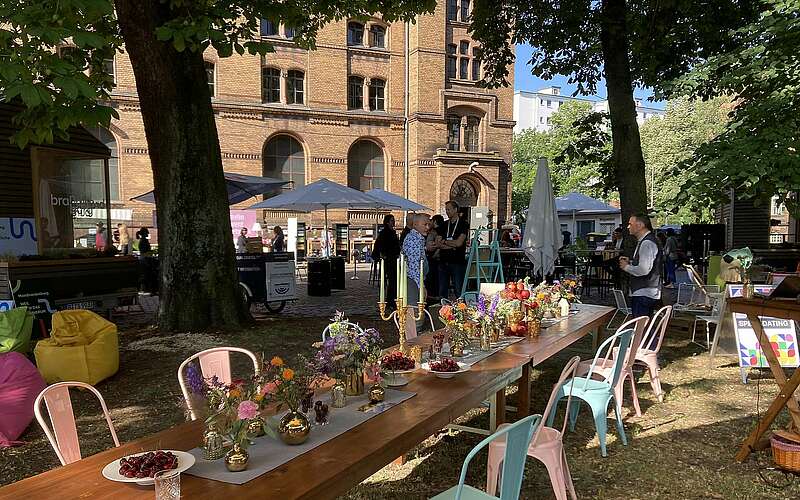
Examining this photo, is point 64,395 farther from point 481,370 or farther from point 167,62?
point 167,62

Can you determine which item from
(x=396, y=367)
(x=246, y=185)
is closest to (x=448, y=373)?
(x=396, y=367)

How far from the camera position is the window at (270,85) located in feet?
83.9

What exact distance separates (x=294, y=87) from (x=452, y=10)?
8.94 metres

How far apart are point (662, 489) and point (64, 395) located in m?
3.63

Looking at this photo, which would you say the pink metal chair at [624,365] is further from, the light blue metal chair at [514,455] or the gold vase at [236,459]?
the gold vase at [236,459]

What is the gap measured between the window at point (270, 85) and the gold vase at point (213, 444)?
82.6ft

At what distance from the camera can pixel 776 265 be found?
12133mm

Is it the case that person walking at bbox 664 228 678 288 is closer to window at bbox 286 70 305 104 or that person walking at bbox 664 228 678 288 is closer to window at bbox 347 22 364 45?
window at bbox 286 70 305 104

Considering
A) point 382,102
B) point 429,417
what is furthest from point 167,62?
point 382,102

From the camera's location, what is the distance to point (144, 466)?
191 cm

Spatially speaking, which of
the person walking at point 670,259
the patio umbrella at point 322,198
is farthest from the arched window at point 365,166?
the person walking at point 670,259

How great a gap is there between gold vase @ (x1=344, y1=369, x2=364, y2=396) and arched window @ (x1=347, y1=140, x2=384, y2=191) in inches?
983

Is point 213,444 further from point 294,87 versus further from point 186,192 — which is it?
point 294,87

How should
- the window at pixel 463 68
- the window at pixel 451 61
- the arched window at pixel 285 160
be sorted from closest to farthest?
the arched window at pixel 285 160 < the window at pixel 451 61 < the window at pixel 463 68
